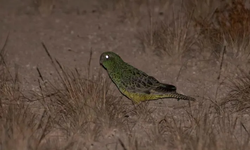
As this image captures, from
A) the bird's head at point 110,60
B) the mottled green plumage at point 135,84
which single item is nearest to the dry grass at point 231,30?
the mottled green plumage at point 135,84

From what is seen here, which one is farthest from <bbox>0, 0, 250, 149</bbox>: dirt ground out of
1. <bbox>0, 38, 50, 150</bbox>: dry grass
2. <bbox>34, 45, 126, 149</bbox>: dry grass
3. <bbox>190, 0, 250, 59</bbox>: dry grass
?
<bbox>0, 38, 50, 150</bbox>: dry grass

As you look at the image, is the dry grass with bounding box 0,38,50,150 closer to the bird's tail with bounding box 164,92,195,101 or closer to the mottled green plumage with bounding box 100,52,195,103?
the mottled green plumage with bounding box 100,52,195,103

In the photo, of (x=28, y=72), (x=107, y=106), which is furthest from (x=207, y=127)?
(x=28, y=72)

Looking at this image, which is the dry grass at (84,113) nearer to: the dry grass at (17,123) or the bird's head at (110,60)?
the dry grass at (17,123)

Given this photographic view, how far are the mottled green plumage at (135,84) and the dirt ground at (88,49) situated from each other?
0.24 meters

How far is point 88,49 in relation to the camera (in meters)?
7.99

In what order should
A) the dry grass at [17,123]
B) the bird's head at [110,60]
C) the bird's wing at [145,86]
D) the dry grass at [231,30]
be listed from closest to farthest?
1. the dry grass at [17,123]
2. the bird's wing at [145,86]
3. the bird's head at [110,60]
4. the dry grass at [231,30]

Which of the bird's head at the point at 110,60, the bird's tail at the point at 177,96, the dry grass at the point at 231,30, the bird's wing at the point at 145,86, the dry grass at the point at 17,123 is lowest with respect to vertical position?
the dry grass at the point at 17,123

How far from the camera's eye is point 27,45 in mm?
8070

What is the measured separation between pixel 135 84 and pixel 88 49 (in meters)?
1.86

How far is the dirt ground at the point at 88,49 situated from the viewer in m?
7.02

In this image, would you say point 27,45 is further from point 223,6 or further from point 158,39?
point 223,6

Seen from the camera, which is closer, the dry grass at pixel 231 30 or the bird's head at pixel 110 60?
the bird's head at pixel 110 60

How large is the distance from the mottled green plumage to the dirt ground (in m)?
0.24
